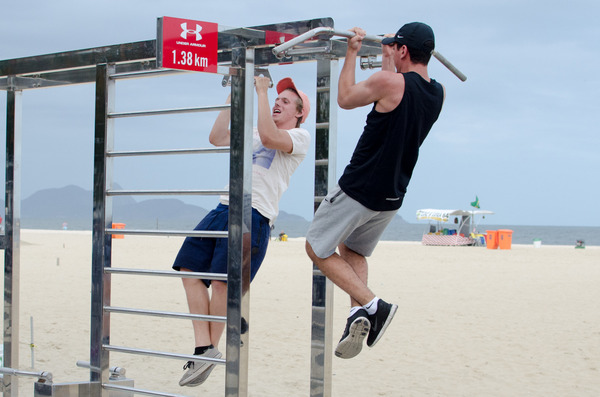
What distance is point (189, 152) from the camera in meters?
3.70

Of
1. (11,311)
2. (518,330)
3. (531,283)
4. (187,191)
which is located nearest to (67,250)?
(531,283)

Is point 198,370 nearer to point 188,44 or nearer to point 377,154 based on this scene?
point 377,154

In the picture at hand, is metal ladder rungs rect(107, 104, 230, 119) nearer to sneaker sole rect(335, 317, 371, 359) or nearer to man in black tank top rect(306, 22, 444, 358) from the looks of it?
man in black tank top rect(306, 22, 444, 358)

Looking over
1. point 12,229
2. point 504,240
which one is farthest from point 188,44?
point 504,240

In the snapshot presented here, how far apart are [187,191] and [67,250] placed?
20.6m

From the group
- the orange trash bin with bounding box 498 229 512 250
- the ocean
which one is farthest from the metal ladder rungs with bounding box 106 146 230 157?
the ocean

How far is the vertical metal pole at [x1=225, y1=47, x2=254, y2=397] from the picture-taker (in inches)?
137

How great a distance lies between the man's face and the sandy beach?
9.40 ft

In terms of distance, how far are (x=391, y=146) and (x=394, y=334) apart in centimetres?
631

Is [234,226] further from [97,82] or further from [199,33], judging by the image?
[97,82]

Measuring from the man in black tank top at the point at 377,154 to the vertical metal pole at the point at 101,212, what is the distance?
50.2 inches

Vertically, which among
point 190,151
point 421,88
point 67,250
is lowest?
point 67,250

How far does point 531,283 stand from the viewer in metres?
15.3

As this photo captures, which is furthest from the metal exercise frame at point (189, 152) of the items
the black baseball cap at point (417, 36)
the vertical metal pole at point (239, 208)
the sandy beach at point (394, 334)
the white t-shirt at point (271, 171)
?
the sandy beach at point (394, 334)
